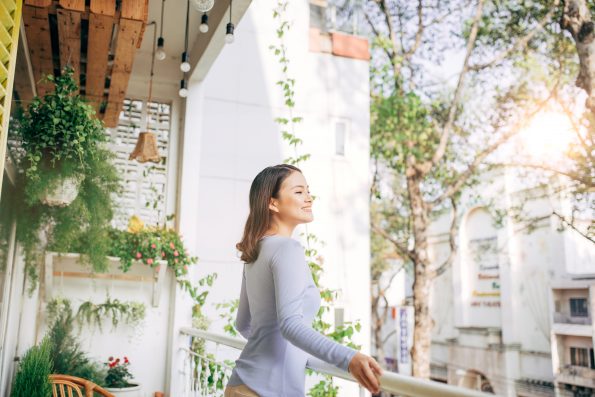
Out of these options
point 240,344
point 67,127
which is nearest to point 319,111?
point 67,127

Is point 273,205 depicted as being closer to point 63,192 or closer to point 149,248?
point 63,192

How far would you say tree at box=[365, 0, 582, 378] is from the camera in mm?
8727

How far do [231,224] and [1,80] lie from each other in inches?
111

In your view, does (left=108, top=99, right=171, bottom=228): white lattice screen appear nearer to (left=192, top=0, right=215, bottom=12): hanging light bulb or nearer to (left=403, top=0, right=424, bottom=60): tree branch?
(left=192, top=0, right=215, bottom=12): hanging light bulb

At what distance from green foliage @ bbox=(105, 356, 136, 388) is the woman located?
8.24 ft

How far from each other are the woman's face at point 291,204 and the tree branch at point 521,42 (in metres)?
8.76

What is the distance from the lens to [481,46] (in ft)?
31.5

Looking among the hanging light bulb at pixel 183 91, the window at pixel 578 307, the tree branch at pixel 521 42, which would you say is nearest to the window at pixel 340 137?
the hanging light bulb at pixel 183 91

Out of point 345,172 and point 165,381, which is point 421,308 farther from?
point 165,381

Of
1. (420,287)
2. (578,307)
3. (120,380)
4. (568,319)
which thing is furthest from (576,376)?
(120,380)

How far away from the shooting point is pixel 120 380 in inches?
134

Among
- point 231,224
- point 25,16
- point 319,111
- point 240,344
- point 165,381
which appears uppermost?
point 319,111

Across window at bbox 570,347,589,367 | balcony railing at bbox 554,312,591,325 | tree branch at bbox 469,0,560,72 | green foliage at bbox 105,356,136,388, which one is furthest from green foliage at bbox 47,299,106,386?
window at bbox 570,347,589,367

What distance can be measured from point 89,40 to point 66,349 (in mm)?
1852
